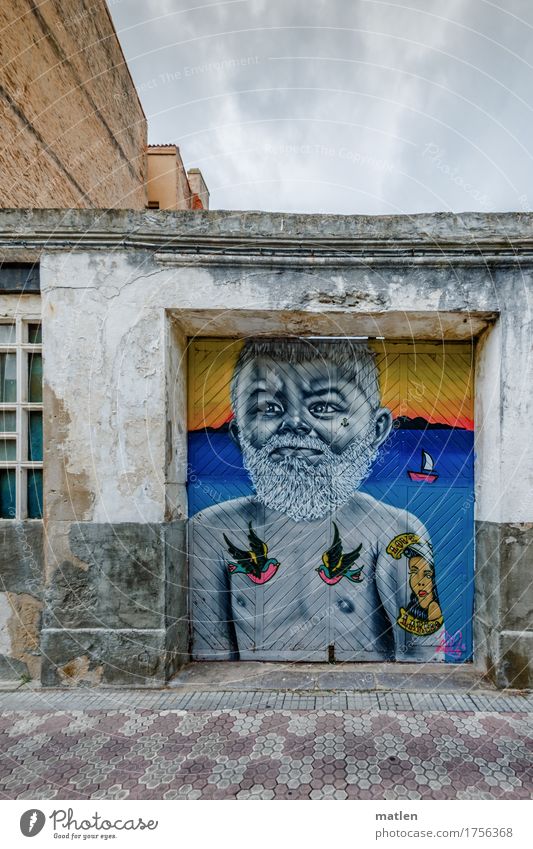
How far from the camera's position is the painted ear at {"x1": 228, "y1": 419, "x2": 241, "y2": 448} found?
190 inches

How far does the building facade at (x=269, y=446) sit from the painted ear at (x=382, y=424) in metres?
0.02

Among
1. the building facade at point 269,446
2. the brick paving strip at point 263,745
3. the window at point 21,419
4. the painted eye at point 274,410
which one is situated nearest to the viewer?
the brick paving strip at point 263,745

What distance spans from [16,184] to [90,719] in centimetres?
714

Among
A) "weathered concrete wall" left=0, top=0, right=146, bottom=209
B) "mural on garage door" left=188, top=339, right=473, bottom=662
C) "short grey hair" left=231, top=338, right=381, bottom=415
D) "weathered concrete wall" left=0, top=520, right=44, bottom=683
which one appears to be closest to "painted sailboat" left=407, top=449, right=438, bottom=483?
"mural on garage door" left=188, top=339, right=473, bottom=662

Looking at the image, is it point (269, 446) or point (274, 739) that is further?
point (269, 446)

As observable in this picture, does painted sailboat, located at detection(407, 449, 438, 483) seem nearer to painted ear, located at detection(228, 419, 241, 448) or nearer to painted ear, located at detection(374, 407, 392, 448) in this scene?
painted ear, located at detection(374, 407, 392, 448)

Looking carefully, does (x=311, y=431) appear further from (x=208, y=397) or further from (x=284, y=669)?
(x=284, y=669)

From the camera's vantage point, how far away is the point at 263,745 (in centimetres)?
335

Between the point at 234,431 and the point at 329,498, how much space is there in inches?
47.7

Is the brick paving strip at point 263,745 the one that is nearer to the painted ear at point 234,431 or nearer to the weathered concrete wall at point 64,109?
the painted ear at point 234,431

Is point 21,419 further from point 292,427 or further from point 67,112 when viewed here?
point 67,112

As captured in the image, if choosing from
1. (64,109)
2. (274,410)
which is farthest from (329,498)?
(64,109)

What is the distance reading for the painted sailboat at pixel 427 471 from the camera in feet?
15.5

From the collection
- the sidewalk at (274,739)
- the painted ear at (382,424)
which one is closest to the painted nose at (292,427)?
the painted ear at (382,424)
